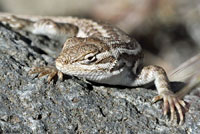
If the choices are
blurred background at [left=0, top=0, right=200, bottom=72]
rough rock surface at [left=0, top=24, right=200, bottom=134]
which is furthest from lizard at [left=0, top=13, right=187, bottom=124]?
blurred background at [left=0, top=0, right=200, bottom=72]

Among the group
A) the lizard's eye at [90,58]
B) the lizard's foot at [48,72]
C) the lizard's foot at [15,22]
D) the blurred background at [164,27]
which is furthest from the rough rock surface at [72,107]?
the blurred background at [164,27]

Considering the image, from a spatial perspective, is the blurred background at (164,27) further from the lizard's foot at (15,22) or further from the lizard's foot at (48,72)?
the lizard's foot at (48,72)

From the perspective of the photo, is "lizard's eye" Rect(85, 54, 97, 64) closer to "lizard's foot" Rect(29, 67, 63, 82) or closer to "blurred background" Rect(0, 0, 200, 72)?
"lizard's foot" Rect(29, 67, 63, 82)

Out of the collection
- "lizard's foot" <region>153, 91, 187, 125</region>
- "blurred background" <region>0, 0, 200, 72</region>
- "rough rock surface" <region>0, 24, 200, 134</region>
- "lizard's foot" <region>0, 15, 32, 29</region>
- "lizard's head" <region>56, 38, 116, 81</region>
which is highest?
"lizard's head" <region>56, 38, 116, 81</region>

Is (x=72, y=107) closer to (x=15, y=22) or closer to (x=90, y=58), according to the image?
(x=90, y=58)

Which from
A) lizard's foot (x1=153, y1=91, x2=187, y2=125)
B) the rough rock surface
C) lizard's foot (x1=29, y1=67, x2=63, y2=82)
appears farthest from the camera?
lizard's foot (x1=29, y1=67, x2=63, y2=82)

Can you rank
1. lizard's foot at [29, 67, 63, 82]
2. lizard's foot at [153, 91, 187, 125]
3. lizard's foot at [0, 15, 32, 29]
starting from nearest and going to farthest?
lizard's foot at [153, 91, 187, 125] < lizard's foot at [29, 67, 63, 82] < lizard's foot at [0, 15, 32, 29]

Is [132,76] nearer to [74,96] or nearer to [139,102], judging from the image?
[139,102]
